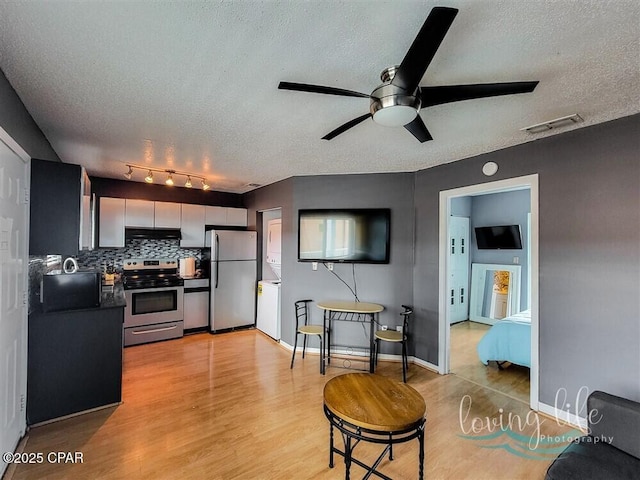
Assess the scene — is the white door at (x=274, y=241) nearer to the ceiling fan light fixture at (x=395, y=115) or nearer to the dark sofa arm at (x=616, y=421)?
the ceiling fan light fixture at (x=395, y=115)

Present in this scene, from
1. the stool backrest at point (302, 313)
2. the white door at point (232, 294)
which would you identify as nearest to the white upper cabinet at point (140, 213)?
the white door at point (232, 294)

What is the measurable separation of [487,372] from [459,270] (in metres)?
2.40

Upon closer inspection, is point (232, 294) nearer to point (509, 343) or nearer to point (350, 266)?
point (350, 266)

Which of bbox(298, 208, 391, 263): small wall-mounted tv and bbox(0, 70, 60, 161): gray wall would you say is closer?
bbox(0, 70, 60, 161): gray wall

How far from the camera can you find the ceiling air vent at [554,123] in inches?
88.5

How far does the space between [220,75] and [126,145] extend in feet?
5.99

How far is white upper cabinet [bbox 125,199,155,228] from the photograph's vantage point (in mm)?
4523

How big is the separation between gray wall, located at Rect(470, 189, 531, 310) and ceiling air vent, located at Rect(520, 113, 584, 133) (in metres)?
3.15

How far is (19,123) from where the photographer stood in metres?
2.04

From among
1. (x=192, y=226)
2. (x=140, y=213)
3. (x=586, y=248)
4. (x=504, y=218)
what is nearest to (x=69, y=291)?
(x=140, y=213)

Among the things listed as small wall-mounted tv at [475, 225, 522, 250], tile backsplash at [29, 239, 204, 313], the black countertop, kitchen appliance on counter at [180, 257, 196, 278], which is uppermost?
small wall-mounted tv at [475, 225, 522, 250]

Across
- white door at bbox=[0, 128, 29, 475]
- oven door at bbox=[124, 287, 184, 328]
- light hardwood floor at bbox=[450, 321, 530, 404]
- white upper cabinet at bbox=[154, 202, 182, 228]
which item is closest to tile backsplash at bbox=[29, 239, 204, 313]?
white upper cabinet at bbox=[154, 202, 182, 228]

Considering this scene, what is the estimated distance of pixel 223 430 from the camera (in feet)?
7.87

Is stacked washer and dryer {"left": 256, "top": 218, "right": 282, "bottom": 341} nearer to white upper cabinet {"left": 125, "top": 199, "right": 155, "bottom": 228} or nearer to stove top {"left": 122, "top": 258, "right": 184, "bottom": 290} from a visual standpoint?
stove top {"left": 122, "top": 258, "right": 184, "bottom": 290}
